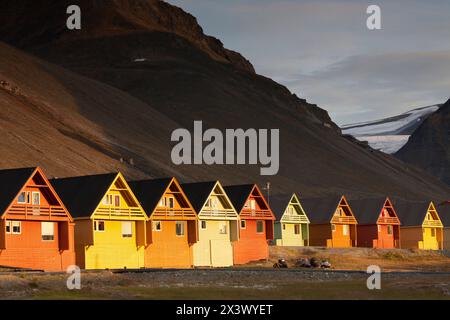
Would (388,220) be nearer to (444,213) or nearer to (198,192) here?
(444,213)

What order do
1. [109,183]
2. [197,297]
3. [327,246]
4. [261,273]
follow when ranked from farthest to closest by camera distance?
[327,246], [109,183], [261,273], [197,297]

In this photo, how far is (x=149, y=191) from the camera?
3529 inches

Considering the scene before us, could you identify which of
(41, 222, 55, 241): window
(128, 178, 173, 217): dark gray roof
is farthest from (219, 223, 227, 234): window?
(41, 222, 55, 241): window

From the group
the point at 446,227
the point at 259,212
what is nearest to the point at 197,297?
the point at 259,212

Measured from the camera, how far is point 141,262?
86.0 meters

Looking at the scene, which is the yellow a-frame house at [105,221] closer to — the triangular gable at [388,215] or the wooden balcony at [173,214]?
the wooden balcony at [173,214]

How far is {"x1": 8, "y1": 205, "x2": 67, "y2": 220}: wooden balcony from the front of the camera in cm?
7476

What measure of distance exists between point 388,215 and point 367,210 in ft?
8.70

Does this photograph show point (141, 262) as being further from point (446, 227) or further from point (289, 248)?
point (446, 227)

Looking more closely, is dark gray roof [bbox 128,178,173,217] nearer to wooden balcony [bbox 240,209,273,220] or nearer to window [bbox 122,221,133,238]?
window [bbox 122,221,133,238]

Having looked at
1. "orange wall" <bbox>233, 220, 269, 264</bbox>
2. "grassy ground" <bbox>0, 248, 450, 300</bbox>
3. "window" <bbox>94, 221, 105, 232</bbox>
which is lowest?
"grassy ground" <bbox>0, 248, 450, 300</bbox>

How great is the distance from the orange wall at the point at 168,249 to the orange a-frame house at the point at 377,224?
39714 millimetres

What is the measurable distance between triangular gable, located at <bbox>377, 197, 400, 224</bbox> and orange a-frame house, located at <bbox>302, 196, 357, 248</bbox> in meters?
4.61
